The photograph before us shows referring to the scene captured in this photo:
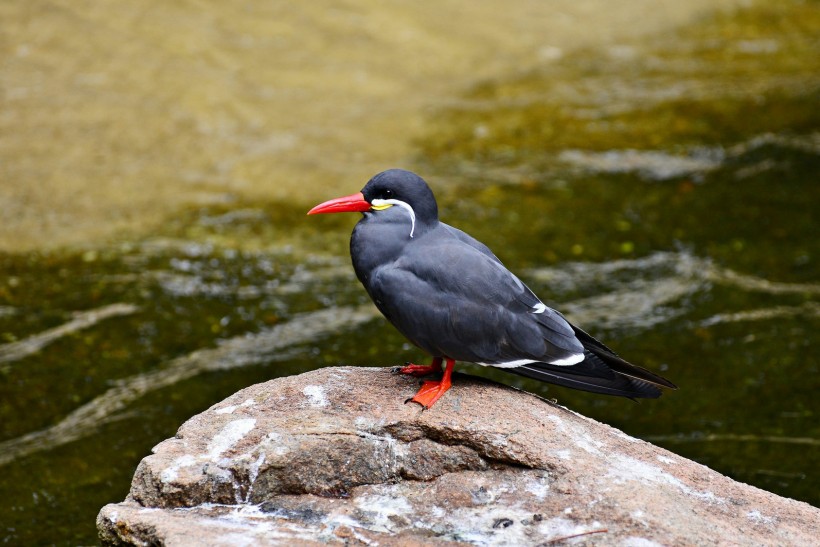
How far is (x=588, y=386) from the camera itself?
429cm

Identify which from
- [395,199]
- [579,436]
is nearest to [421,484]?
[579,436]

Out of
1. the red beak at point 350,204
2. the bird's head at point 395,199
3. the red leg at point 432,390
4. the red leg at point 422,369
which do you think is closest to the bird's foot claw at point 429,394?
the red leg at point 432,390

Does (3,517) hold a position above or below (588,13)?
below

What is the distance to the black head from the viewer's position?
4145 millimetres

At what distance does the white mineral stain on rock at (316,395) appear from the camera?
13.7ft

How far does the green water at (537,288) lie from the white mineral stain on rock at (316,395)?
6.36 ft

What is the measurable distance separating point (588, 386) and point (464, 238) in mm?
858

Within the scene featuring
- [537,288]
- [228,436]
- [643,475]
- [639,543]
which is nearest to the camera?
[639,543]

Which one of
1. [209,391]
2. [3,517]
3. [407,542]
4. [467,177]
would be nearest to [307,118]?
[467,177]

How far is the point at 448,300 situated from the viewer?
4.11m

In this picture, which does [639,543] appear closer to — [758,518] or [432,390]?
[758,518]

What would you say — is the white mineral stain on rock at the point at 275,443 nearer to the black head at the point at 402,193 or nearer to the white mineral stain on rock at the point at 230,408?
the white mineral stain on rock at the point at 230,408

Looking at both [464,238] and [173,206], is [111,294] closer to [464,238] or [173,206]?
[173,206]

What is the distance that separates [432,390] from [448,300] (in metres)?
0.41
